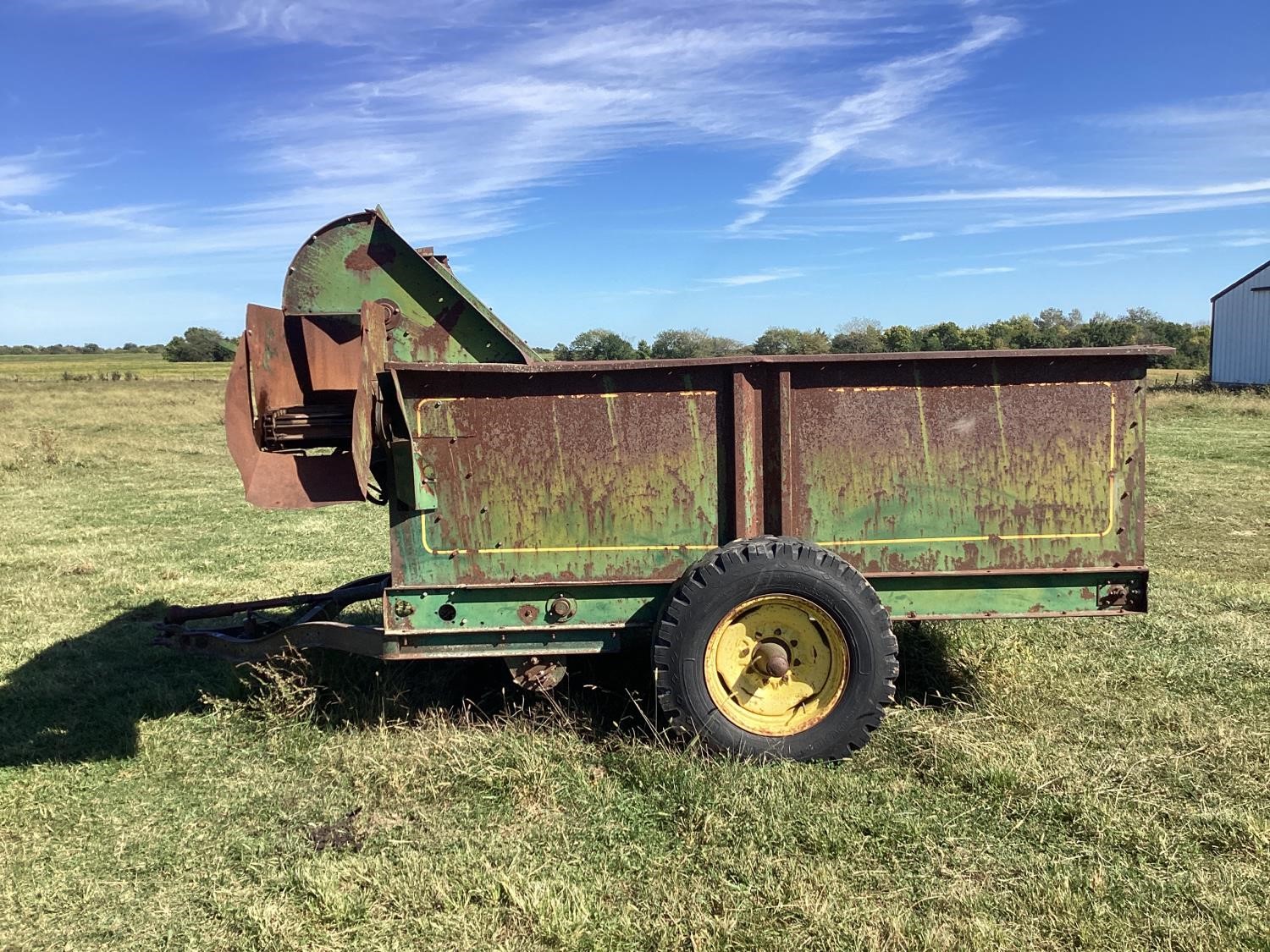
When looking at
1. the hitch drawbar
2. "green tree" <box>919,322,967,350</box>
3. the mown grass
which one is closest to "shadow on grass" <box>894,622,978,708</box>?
the hitch drawbar

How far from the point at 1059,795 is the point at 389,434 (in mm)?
3137

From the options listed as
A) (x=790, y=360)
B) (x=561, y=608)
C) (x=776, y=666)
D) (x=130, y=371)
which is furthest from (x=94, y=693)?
(x=130, y=371)

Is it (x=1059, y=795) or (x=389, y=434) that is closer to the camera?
(x=1059, y=795)

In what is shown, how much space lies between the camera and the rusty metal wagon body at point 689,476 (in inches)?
156

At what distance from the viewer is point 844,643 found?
12.6 feet

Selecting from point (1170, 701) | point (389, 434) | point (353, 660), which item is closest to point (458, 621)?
point (389, 434)

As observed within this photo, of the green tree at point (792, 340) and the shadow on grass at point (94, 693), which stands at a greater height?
the green tree at point (792, 340)

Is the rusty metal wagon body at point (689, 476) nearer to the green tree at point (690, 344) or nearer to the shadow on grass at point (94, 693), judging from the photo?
the shadow on grass at point (94, 693)

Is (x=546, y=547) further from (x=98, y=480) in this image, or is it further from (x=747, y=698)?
(x=98, y=480)

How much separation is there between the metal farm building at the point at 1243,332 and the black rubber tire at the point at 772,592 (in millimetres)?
33111

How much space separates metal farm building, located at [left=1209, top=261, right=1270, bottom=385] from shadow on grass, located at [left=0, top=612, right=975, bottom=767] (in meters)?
32.0

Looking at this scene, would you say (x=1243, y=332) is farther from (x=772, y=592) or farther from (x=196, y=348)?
(x=196, y=348)

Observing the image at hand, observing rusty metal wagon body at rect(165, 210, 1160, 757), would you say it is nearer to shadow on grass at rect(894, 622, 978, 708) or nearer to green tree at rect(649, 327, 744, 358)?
shadow on grass at rect(894, 622, 978, 708)

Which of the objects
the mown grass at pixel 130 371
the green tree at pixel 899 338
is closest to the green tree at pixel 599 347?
the green tree at pixel 899 338
